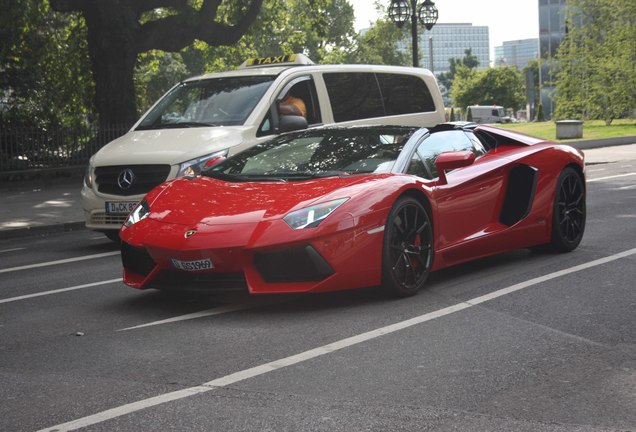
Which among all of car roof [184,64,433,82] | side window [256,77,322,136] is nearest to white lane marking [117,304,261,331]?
side window [256,77,322,136]

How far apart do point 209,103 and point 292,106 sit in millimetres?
1004

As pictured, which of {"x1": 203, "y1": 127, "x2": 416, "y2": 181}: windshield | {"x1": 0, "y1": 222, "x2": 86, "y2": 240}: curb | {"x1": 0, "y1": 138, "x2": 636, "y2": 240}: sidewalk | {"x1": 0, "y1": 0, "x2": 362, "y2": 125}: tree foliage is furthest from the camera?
{"x1": 0, "y1": 0, "x2": 362, "y2": 125}: tree foliage

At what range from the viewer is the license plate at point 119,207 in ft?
36.2

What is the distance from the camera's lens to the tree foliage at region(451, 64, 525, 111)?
124875 mm

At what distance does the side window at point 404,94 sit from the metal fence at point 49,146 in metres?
10.2

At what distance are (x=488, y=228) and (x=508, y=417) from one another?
4.10 meters

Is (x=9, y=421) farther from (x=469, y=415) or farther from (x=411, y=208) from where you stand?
(x=411, y=208)

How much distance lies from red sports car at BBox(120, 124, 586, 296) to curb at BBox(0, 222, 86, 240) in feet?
20.9

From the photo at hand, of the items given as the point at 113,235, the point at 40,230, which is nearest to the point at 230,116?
the point at 113,235

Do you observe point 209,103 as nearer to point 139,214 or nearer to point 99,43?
point 139,214

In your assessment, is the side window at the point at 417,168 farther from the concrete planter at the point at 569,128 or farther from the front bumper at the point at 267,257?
the concrete planter at the point at 569,128

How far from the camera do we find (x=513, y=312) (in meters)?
→ 6.73

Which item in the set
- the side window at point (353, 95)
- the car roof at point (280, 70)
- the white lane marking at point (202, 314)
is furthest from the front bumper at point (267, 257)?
the side window at point (353, 95)

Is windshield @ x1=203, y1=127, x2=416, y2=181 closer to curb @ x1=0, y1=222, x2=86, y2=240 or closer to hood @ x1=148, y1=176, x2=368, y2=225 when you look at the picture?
hood @ x1=148, y1=176, x2=368, y2=225
